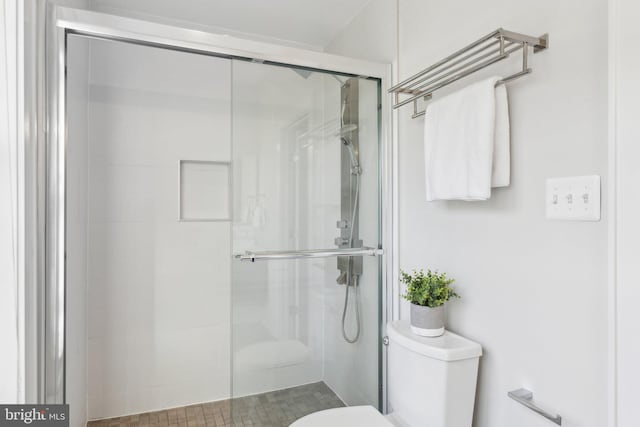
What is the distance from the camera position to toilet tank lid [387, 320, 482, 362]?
1256mm

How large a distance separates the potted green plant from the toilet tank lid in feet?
0.11

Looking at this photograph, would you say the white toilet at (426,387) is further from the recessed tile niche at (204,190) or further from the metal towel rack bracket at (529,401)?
the recessed tile niche at (204,190)

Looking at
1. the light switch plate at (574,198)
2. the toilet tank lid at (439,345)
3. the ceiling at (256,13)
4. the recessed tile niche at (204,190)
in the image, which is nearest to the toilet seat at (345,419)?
the toilet tank lid at (439,345)

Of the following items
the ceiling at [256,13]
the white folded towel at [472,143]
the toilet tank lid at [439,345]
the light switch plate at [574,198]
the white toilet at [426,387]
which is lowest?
the white toilet at [426,387]

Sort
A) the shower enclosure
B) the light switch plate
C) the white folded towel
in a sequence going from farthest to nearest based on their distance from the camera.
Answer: the shower enclosure < the white folded towel < the light switch plate

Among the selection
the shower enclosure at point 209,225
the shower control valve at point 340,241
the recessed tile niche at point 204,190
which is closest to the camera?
the shower enclosure at point 209,225

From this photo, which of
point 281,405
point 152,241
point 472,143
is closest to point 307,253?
point 281,405

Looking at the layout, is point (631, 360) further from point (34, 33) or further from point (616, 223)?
point (34, 33)

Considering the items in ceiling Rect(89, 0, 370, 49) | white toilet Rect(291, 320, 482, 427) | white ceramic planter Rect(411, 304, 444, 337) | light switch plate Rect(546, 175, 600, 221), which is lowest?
white toilet Rect(291, 320, 482, 427)

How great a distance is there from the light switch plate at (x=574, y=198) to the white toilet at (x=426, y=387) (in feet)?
1.81

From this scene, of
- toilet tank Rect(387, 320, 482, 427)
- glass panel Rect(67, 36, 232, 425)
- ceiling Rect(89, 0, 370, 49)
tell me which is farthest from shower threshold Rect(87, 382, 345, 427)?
ceiling Rect(89, 0, 370, 49)

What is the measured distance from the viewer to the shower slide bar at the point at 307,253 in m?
1.67

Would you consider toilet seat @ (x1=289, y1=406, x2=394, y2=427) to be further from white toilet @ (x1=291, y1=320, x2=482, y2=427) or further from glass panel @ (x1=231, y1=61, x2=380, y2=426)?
glass panel @ (x1=231, y1=61, x2=380, y2=426)
